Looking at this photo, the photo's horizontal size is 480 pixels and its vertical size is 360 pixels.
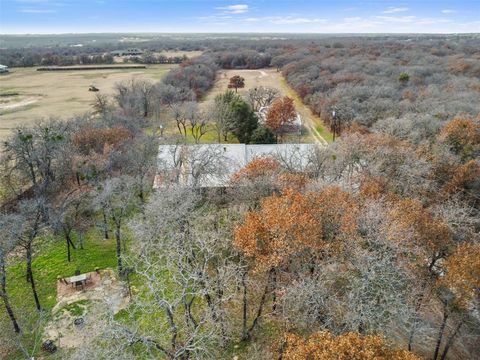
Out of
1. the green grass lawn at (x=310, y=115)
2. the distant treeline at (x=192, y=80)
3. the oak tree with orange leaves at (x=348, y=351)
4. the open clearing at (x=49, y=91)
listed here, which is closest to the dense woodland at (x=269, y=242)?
the oak tree with orange leaves at (x=348, y=351)

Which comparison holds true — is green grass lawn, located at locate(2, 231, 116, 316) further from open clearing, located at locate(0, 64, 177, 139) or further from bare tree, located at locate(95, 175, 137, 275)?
open clearing, located at locate(0, 64, 177, 139)

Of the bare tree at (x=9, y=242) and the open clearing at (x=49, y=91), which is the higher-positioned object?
the open clearing at (x=49, y=91)

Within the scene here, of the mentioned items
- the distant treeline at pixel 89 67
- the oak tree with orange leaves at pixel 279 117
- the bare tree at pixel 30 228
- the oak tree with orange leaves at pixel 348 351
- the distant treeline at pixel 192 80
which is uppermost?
the distant treeline at pixel 89 67

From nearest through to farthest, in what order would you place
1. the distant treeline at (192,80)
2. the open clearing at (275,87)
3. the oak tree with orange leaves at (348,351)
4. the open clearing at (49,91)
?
the oak tree with orange leaves at (348,351) < the open clearing at (275,87) < the open clearing at (49,91) < the distant treeline at (192,80)

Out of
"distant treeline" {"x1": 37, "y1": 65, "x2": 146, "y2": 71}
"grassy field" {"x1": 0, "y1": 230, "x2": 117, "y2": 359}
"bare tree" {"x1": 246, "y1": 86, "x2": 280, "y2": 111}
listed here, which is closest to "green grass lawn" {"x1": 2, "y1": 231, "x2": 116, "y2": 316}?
"grassy field" {"x1": 0, "y1": 230, "x2": 117, "y2": 359}

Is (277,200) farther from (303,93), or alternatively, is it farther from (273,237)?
(303,93)

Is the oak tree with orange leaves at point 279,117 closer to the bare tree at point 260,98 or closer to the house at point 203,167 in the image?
the bare tree at point 260,98

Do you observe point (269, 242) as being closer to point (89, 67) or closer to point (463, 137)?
point (463, 137)
